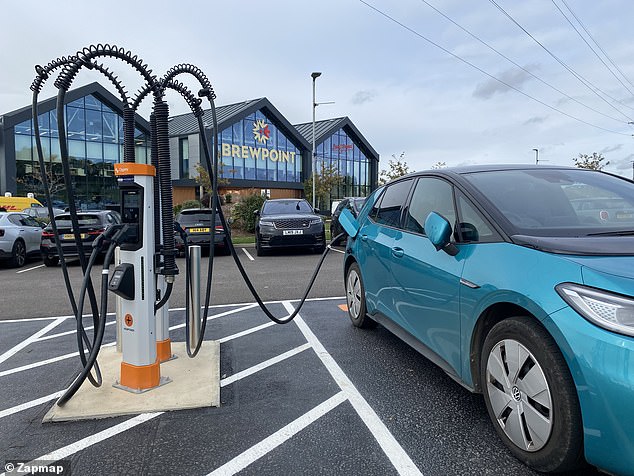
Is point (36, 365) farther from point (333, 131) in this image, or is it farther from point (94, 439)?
point (333, 131)

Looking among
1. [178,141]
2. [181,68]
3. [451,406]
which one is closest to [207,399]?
[451,406]

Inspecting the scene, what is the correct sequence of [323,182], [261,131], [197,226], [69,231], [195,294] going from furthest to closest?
[261,131] < [323,182] < [197,226] < [69,231] < [195,294]

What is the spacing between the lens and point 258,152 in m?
35.8

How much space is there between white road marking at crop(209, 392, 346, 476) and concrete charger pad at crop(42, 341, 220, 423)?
612mm

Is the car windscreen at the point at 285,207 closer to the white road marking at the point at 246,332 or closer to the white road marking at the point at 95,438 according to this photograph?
the white road marking at the point at 246,332

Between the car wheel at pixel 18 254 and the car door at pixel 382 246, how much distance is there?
1038cm

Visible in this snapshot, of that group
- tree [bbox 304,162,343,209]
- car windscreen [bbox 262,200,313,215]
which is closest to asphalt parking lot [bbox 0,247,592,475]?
car windscreen [bbox 262,200,313,215]

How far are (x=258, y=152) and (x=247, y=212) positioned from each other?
16850 mm

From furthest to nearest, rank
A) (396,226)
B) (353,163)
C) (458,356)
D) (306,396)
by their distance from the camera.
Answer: (353,163) < (396,226) < (306,396) < (458,356)

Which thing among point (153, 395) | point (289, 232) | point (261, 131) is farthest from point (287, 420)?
point (261, 131)

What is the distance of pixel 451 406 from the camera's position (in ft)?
10.3

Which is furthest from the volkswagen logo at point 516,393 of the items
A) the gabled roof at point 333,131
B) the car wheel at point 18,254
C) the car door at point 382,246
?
the gabled roof at point 333,131

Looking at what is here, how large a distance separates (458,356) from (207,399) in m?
1.71

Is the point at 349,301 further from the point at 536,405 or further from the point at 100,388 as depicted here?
the point at 536,405
